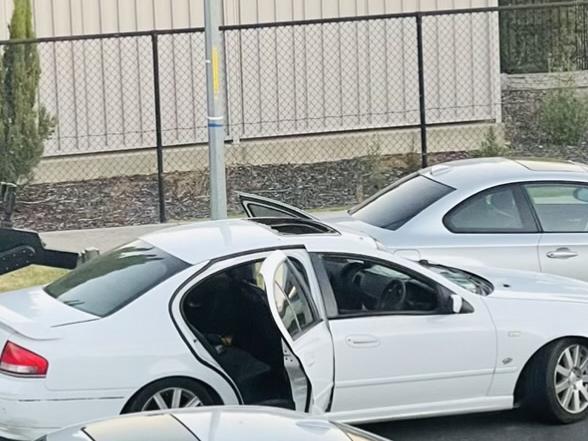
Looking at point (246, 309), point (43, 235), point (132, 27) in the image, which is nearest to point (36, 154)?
point (43, 235)

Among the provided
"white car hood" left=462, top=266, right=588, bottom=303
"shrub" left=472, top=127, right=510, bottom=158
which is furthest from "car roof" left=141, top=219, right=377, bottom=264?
"shrub" left=472, top=127, right=510, bottom=158

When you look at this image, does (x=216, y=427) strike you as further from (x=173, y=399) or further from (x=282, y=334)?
(x=173, y=399)

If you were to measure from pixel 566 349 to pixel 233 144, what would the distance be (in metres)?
9.69

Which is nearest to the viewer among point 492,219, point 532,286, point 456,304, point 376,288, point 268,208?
point 456,304

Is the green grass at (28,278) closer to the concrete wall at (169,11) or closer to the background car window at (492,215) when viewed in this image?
the background car window at (492,215)

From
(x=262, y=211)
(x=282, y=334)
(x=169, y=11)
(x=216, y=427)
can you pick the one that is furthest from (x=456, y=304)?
(x=169, y=11)

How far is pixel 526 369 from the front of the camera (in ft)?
23.6

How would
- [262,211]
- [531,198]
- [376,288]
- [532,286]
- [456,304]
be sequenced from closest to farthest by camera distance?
[456,304], [376,288], [532,286], [262,211], [531,198]

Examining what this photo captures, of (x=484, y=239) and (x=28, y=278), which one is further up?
(x=484, y=239)

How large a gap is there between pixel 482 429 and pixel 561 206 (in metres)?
2.48

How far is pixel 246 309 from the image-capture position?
6871 mm

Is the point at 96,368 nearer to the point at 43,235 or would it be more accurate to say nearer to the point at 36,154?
the point at 43,235

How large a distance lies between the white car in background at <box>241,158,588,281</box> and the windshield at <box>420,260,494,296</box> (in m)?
0.88

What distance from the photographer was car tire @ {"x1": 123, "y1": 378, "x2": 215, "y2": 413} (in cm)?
627
